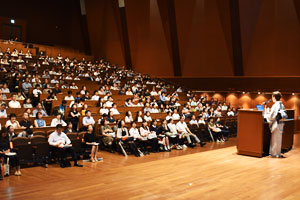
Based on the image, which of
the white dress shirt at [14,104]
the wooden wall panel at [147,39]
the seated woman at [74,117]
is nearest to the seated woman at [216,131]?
the seated woman at [74,117]

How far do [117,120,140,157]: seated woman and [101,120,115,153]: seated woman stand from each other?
0.76ft

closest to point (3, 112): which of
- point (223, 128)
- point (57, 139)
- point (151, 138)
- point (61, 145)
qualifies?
point (57, 139)

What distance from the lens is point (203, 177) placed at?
4527 mm

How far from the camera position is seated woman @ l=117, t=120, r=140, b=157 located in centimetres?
691

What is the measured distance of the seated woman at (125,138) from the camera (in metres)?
A: 6.91

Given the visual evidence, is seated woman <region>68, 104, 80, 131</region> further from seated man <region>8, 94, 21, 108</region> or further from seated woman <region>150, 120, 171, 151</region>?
seated woman <region>150, 120, 171, 151</region>

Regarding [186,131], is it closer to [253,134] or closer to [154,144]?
[154,144]

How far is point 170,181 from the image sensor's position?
14.1ft

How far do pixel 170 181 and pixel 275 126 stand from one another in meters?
2.67

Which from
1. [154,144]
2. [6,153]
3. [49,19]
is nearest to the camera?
[6,153]

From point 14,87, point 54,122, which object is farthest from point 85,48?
point 54,122

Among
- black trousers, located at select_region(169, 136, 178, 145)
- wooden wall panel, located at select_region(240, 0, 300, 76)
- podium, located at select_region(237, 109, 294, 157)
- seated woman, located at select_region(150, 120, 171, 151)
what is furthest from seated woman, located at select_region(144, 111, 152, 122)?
wooden wall panel, located at select_region(240, 0, 300, 76)

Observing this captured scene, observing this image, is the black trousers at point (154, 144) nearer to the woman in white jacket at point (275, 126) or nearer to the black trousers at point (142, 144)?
the black trousers at point (142, 144)

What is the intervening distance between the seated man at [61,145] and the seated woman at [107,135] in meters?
1.39
